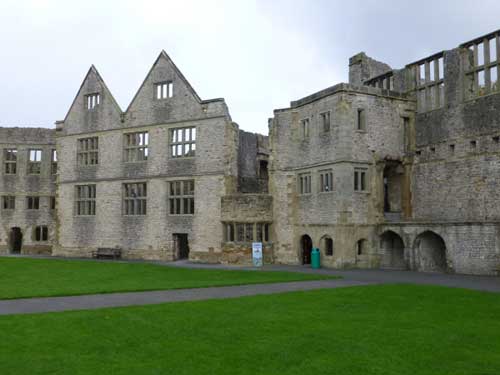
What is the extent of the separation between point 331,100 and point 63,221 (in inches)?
854

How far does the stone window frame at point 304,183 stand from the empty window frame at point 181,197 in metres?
7.16

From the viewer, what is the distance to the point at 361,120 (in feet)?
86.9

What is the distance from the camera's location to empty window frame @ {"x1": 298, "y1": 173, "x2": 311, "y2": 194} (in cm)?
2805

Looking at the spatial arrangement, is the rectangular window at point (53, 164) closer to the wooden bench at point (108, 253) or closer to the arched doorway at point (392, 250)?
the wooden bench at point (108, 253)

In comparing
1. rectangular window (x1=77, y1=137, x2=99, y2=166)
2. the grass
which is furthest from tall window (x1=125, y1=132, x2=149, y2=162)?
the grass

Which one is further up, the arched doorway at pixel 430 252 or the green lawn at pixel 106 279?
the arched doorway at pixel 430 252

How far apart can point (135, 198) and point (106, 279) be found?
48.4 feet

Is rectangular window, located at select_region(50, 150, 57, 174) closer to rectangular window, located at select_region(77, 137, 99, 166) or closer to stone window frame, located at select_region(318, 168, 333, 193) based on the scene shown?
rectangular window, located at select_region(77, 137, 99, 166)

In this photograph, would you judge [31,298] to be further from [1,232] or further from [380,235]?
[1,232]

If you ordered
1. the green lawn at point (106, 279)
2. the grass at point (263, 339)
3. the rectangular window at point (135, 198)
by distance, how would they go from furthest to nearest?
the rectangular window at point (135, 198) < the green lawn at point (106, 279) < the grass at point (263, 339)

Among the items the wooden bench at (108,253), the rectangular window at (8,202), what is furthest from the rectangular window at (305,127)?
the rectangular window at (8,202)

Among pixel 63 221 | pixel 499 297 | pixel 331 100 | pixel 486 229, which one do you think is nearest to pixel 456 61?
pixel 331 100

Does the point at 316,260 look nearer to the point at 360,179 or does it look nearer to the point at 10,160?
the point at 360,179

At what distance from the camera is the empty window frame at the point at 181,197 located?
106 feet
